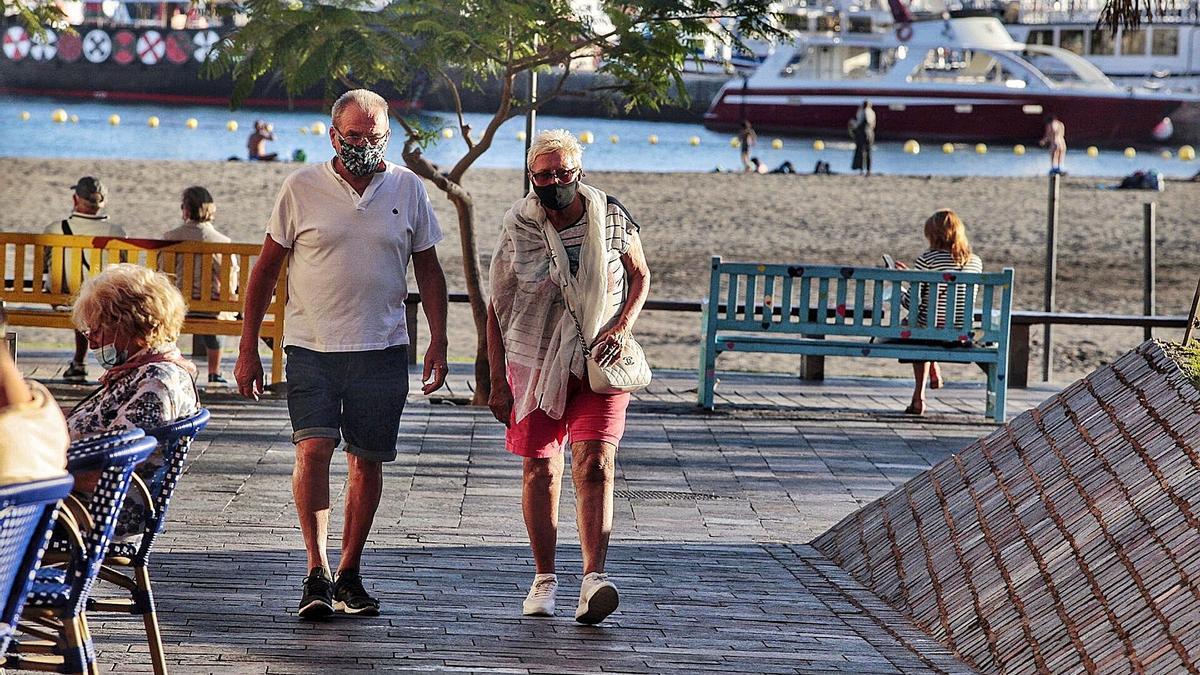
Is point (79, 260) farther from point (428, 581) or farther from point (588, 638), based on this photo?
point (588, 638)

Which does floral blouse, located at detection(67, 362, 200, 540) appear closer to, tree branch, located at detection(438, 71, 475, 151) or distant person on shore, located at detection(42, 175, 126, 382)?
tree branch, located at detection(438, 71, 475, 151)

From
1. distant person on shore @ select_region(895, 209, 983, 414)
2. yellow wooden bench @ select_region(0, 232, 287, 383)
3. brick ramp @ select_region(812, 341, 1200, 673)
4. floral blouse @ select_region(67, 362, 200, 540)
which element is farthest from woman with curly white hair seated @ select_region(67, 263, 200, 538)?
distant person on shore @ select_region(895, 209, 983, 414)

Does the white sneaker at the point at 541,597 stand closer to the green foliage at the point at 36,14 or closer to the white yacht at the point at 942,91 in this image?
the green foliage at the point at 36,14

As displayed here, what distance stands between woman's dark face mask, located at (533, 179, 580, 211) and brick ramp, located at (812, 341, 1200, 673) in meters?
1.73

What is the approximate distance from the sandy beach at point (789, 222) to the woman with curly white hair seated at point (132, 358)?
10021mm

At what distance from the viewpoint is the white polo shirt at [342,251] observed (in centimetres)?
554

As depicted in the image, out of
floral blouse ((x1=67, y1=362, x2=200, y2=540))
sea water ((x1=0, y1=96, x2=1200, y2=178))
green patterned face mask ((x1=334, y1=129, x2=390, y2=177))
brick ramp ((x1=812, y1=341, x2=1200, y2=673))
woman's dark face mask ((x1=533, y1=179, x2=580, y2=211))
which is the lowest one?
sea water ((x1=0, y1=96, x2=1200, y2=178))

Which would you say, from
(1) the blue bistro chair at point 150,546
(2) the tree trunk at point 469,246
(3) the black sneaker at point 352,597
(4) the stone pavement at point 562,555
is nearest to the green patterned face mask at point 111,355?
(1) the blue bistro chair at point 150,546

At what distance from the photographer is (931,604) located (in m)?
5.81

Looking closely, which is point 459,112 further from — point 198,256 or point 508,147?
point 508,147

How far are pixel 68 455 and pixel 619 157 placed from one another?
53.2m

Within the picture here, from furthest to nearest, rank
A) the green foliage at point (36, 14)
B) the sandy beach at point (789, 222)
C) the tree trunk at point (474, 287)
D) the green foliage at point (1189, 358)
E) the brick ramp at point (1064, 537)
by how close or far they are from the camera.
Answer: the sandy beach at point (789, 222)
the green foliage at point (36, 14)
the tree trunk at point (474, 287)
the green foliage at point (1189, 358)
the brick ramp at point (1064, 537)

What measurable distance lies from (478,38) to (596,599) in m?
5.88

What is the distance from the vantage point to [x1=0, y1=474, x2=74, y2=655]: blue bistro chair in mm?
3201
